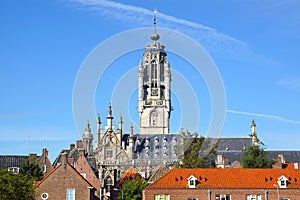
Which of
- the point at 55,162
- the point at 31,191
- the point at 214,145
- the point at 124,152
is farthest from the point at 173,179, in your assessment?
the point at 124,152

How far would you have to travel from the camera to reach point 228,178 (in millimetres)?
87250

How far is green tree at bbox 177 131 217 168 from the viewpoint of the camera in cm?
12019

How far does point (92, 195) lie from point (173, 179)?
486 inches

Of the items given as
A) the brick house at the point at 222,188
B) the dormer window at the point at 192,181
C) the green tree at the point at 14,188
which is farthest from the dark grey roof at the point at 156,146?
the green tree at the point at 14,188

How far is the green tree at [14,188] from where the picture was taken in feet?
233

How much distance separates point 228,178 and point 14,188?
30.2m

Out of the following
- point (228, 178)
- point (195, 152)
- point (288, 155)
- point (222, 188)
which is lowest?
point (222, 188)

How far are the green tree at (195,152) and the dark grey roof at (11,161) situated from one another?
30.2 metres

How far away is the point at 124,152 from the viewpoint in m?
166

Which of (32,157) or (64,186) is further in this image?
(32,157)

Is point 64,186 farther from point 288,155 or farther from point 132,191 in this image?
point 288,155

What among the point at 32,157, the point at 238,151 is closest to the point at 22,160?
the point at 32,157

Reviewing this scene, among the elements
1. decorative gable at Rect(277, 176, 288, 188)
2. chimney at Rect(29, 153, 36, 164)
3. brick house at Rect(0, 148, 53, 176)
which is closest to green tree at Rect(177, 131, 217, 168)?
brick house at Rect(0, 148, 53, 176)

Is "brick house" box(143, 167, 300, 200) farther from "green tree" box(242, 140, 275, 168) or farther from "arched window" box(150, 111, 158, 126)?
"arched window" box(150, 111, 158, 126)
